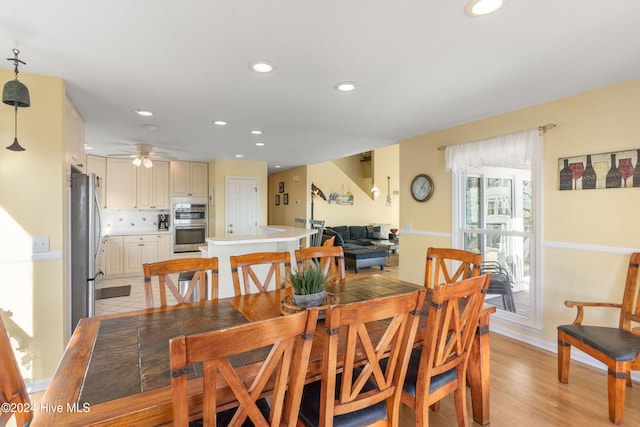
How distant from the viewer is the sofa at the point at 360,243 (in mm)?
6625

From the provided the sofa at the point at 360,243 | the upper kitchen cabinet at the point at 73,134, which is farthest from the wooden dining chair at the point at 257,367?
the sofa at the point at 360,243

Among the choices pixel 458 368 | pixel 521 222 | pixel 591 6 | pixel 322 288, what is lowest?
pixel 458 368

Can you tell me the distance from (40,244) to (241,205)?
4.12m

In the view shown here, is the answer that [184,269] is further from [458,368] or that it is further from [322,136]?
[322,136]

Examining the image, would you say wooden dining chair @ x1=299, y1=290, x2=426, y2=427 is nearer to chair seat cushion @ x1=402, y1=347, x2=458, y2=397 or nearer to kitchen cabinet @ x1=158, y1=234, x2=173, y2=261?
chair seat cushion @ x1=402, y1=347, x2=458, y2=397

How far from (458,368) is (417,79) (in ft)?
6.63

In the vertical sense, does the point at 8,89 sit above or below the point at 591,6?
below

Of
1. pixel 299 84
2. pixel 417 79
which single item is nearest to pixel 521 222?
pixel 417 79

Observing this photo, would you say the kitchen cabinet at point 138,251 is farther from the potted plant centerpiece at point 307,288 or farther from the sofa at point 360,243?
the potted plant centerpiece at point 307,288

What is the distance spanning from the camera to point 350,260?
21.9ft

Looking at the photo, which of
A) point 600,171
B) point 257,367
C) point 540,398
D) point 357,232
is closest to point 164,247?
point 357,232

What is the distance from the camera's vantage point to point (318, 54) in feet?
6.67

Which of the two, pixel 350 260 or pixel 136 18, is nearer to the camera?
pixel 136 18

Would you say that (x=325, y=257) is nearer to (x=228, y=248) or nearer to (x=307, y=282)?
(x=307, y=282)
